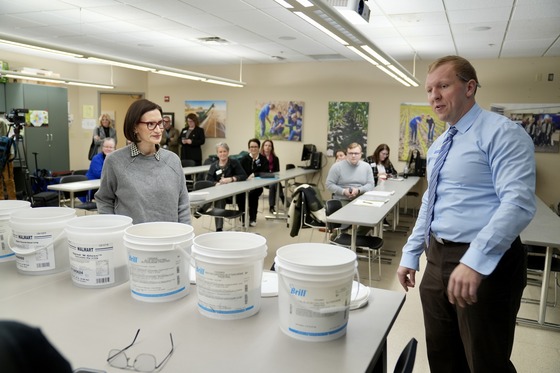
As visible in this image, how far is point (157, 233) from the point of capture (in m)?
1.73

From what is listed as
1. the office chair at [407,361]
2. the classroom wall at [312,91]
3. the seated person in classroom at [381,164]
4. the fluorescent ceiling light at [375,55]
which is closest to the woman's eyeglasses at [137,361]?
the office chair at [407,361]

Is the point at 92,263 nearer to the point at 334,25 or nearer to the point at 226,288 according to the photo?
the point at 226,288

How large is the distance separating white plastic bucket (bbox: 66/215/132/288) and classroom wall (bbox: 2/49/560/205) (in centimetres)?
817

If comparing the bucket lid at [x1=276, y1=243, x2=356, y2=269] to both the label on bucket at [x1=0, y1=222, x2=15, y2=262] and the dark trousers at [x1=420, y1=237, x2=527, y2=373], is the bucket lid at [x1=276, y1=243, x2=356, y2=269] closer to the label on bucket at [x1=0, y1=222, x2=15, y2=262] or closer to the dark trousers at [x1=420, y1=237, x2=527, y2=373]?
the dark trousers at [x1=420, y1=237, x2=527, y2=373]

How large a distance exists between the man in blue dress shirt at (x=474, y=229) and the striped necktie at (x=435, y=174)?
1 centimetres

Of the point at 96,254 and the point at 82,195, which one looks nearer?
the point at 96,254

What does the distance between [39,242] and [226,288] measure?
0.84 meters

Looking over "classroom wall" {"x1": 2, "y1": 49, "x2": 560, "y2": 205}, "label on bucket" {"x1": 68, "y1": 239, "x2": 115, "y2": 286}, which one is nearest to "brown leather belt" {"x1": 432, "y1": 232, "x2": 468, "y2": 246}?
"label on bucket" {"x1": 68, "y1": 239, "x2": 115, "y2": 286}

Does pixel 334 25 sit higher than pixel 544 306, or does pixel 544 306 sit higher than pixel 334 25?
pixel 334 25

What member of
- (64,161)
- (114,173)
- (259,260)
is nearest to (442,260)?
(259,260)

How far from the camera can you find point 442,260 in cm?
184

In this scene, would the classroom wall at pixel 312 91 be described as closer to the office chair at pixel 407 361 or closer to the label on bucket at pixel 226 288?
the office chair at pixel 407 361

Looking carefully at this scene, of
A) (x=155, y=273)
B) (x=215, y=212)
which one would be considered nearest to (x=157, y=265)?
(x=155, y=273)

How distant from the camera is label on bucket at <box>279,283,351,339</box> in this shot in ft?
4.18
